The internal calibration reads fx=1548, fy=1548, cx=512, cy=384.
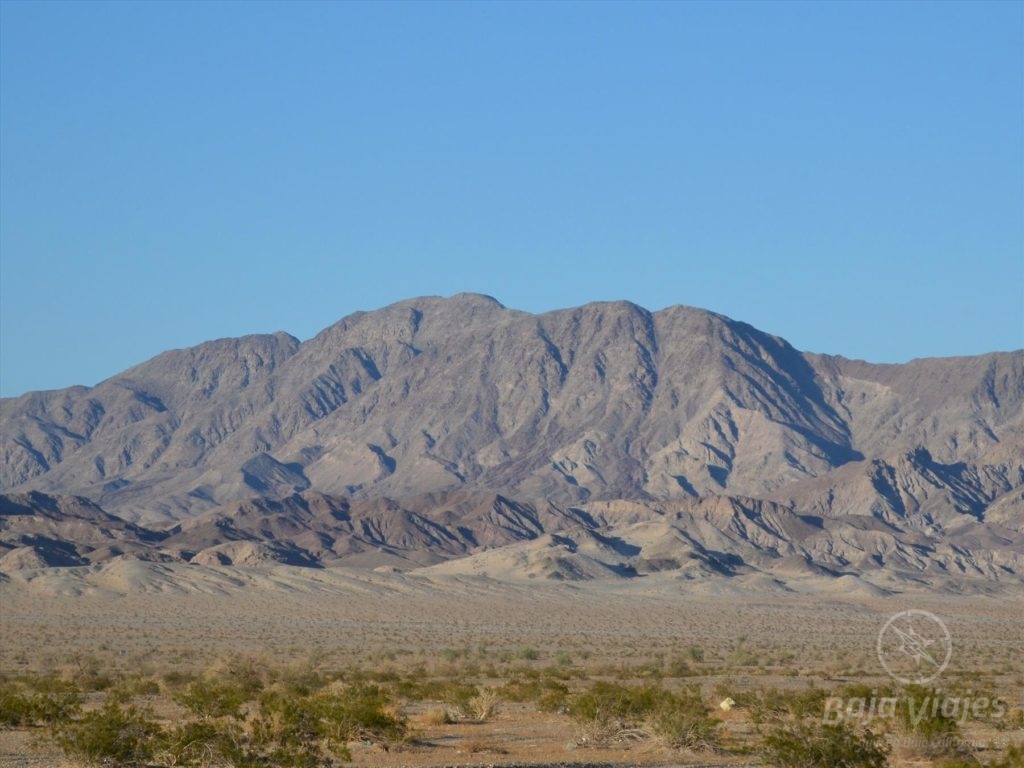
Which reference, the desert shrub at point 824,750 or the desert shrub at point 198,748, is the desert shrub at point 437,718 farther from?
the desert shrub at point 824,750

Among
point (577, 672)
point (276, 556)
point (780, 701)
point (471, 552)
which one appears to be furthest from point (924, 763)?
point (471, 552)

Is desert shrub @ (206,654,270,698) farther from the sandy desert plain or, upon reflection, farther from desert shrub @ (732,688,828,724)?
desert shrub @ (732,688,828,724)

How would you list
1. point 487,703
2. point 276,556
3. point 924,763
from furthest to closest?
1. point 276,556
2. point 487,703
3. point 924,763

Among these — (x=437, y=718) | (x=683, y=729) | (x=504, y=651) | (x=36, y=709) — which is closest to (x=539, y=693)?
(x=437, y=718)

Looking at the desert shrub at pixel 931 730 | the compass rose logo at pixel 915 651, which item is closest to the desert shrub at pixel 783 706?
the desert shrub at pixel 931 730

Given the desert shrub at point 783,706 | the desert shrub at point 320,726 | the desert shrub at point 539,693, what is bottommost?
the desert shrub at point 539,693

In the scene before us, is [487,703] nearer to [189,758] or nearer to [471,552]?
[189,758]

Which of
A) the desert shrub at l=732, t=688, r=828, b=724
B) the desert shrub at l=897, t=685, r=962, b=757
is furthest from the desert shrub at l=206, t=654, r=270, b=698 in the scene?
the desert shrub at l=897, t=685, r=962, b=757
